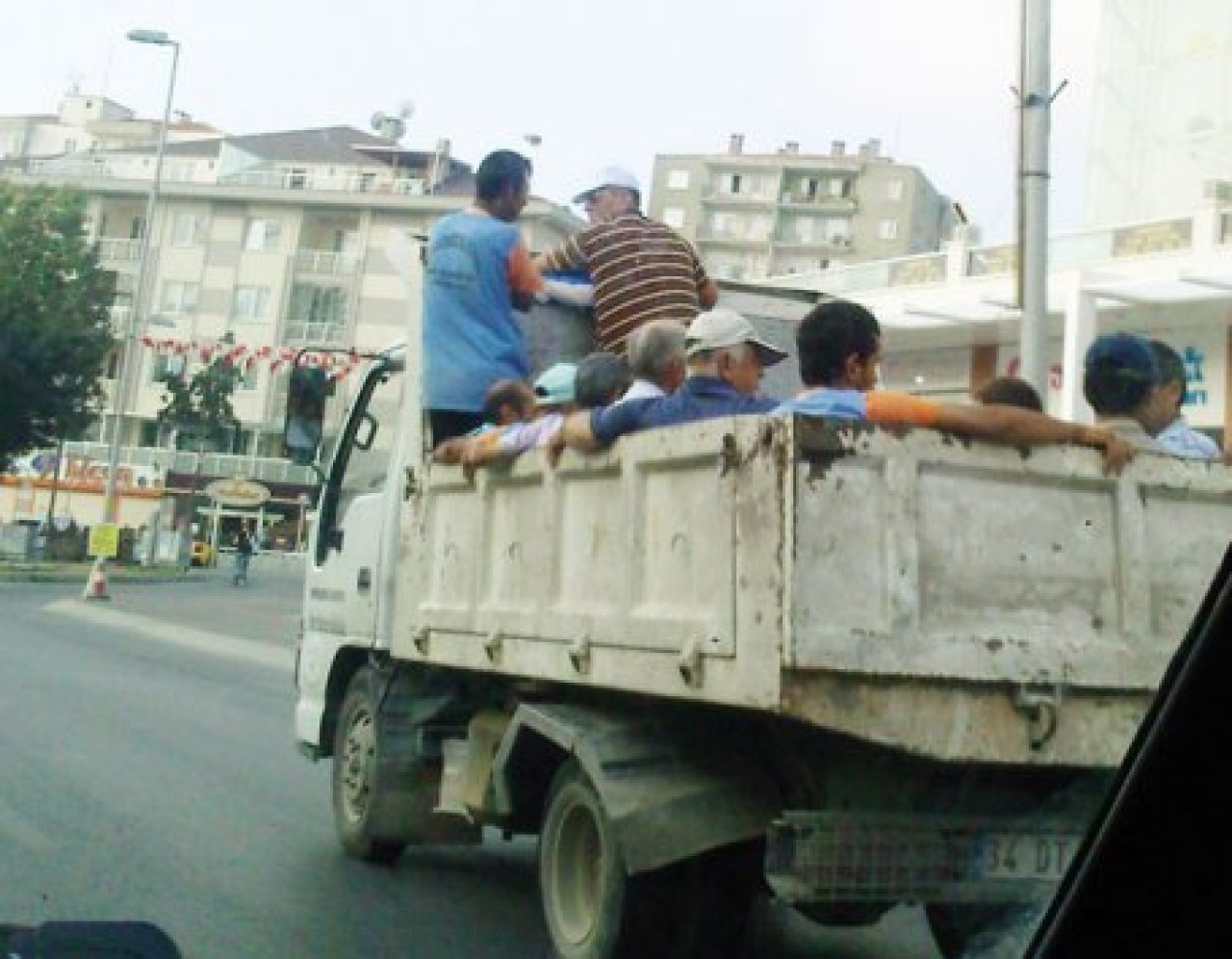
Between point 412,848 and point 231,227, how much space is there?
3690cm

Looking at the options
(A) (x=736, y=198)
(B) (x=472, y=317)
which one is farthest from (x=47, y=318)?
(A) (x=736, y=198)

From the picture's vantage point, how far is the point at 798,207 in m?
113

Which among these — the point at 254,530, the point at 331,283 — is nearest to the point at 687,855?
the point at 331,283

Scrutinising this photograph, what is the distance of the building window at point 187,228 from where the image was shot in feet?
113

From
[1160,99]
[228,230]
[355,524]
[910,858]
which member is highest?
[228,230]

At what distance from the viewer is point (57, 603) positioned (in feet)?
103

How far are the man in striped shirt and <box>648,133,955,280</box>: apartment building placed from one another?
97.8 metres

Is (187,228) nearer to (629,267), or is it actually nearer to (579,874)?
(629,267)

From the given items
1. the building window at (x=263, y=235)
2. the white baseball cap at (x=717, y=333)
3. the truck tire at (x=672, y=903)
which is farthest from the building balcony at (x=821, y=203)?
the truck tire at (x=672, y=903)

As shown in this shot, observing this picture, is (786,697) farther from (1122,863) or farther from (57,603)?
(57,603)

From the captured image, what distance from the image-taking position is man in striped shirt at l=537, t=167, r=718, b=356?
7.09 m

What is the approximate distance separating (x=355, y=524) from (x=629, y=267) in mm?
1998

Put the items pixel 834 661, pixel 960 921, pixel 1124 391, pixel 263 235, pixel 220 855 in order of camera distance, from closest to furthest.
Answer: pixel 834 661 < pixel 960 921 < pixel 1124 391 < pixel 220 855 < pixel 263 235

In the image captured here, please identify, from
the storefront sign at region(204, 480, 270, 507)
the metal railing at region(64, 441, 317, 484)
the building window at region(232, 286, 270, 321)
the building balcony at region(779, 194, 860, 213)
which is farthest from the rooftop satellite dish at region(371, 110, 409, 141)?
the building balcony at region(779, 194, 860, 213)
